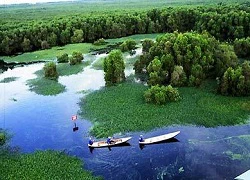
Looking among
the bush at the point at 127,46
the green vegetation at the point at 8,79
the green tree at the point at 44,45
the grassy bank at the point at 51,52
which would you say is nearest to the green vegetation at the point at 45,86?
the green vegetation at the point at 8,79

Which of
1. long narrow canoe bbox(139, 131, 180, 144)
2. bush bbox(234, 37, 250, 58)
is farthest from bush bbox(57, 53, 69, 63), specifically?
long narrow canoe bbox(139, 131, 180, 144)

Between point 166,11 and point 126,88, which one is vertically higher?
point 166,11

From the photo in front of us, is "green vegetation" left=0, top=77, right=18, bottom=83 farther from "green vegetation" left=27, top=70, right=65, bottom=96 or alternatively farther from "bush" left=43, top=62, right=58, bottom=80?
"bush" left=43, top=62, right=58, bottom=80

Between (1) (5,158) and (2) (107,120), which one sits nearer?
(1) (5,158)

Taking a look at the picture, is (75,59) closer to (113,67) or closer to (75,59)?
(75,59)

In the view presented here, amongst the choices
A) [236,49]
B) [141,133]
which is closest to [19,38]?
[236,49]

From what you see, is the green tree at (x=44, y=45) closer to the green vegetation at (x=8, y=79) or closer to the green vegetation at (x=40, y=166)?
the green vegetation at (x=8, y=79)

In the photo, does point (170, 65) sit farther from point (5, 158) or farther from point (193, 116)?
point (5, 158)
